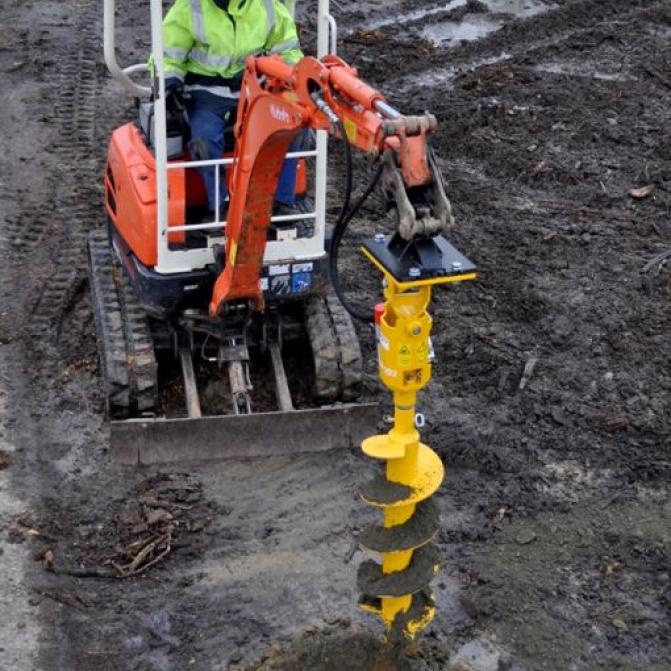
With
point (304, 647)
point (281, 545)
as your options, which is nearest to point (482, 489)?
point (281, 545)

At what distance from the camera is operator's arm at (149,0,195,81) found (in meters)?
6.81

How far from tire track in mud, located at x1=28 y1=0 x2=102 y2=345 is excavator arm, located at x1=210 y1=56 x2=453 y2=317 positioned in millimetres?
2053

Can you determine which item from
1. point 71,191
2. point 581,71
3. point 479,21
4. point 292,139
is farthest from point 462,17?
point 292,139

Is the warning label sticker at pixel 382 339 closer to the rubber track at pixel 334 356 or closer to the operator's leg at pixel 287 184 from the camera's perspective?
the rubber track at pixel 334 356

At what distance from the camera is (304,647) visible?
5.94m

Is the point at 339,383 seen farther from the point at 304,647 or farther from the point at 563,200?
the point at 563,200

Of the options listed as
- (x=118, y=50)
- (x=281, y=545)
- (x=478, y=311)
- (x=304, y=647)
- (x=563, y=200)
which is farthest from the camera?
(x=118, y=50)

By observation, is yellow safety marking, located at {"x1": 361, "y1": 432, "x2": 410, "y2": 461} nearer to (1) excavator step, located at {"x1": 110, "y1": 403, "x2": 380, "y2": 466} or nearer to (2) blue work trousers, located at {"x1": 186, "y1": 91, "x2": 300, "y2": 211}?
(1) excavator step, located at {"x1": 110, "y1": 403, "x2": 380, "y2": 466}

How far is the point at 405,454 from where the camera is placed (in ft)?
16.2

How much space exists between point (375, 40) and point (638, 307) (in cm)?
661

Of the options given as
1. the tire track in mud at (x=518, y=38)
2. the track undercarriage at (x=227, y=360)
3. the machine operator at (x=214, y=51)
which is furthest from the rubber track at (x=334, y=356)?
the tire track in mud at (x=518, y=38)

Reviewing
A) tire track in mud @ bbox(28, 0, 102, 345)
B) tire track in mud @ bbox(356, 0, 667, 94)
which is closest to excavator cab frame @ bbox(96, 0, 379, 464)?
tire track in mud @ bbox(28, 0, 102, 345)

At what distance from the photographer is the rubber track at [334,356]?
759 centimetres

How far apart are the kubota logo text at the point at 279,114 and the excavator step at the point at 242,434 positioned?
1943mm
